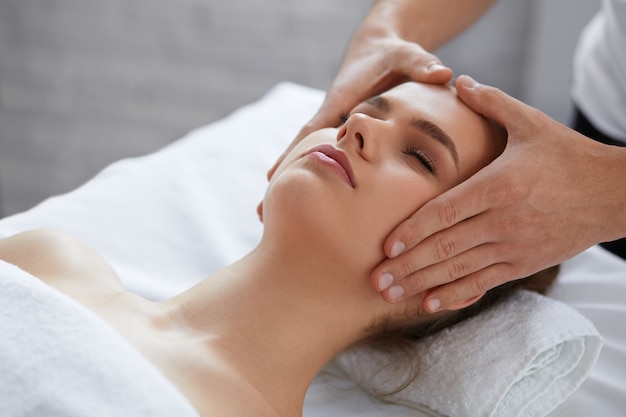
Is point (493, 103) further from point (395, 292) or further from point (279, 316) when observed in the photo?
point (279, 316)

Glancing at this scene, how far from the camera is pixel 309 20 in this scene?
3.10 metres

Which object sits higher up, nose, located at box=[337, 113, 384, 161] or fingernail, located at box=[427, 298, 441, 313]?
nose, located at box=[337, 113, 384, 161]

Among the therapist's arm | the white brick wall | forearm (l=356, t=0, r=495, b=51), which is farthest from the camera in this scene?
the white brick wall

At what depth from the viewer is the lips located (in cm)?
120

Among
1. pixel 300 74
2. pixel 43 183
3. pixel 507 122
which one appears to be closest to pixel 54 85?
pixel 43 183

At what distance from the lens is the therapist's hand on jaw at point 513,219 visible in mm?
1168

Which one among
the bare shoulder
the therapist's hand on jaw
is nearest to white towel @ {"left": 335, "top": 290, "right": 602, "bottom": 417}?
the therapist's hand on jaw

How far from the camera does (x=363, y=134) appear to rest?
48.2 inches

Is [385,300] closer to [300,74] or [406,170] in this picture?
[406,170]

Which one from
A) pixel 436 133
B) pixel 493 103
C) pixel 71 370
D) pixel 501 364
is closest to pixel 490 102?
pixel 493 103

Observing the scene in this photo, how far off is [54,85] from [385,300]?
2.50m

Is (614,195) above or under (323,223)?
under

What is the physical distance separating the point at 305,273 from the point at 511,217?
1.09 feet

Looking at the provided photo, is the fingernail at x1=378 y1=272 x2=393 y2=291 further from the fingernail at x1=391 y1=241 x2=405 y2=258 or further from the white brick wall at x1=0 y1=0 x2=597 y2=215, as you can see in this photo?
the white brick wall at x1=0 y1=0 x2=597 y2=215
